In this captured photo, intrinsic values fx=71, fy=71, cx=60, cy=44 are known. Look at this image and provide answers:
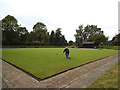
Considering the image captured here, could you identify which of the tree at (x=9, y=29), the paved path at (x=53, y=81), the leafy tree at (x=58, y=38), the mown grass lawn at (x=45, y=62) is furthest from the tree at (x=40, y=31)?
the paved path at (x=53, y=81)

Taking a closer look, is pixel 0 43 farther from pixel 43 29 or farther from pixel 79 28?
pixel 79 28

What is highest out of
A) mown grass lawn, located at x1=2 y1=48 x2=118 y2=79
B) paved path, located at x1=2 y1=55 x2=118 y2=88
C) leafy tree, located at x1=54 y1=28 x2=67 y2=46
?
leafy tree, located at x1=54 y1=28 x2=67 y2=46

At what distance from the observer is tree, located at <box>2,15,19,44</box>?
1197 inches

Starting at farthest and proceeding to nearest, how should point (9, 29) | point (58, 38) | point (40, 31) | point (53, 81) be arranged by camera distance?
point (58, 38)
point (40, 31)
point (9, 29)
point (53, 81)

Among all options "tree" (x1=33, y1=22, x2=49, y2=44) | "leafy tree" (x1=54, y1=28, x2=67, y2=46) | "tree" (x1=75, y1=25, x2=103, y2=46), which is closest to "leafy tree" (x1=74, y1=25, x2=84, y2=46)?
"tree" (x1=75, y1=25, x2=103, y2=46)

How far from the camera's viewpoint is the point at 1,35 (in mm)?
30281

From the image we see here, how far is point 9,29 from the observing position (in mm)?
31328

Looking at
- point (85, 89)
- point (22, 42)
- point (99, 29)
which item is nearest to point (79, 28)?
point (99, 29)

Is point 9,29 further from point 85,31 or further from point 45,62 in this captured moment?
point 85,31

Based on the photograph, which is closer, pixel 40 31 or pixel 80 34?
pixel 40 31

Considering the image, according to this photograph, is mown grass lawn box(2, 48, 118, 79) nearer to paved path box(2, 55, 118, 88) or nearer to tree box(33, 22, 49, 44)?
paved path box(2, 55, 118, 88)

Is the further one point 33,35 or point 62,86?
point 33,35

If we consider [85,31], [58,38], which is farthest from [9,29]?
[85,31]

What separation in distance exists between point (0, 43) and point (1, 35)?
369cm
